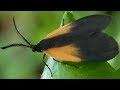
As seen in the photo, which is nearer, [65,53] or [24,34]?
[65,53]

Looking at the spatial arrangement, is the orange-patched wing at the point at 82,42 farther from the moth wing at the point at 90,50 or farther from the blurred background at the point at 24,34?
the blurred background at the point at 24,34

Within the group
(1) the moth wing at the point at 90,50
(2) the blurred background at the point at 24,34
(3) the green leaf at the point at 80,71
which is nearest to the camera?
(3) the green leaf at the point at 80,71

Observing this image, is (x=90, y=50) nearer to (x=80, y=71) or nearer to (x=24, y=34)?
(x=80, y=71)

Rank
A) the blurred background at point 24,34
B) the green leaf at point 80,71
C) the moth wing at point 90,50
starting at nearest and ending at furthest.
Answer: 1. the green leaf at point 80,71
2. the moth wing at point 90,50
3. the blurred background at point 24,34

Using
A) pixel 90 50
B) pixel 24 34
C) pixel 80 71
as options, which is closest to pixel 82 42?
pixel 90 50

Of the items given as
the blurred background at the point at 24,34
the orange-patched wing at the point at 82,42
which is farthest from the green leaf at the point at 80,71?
the blurred background at the point at 24,34

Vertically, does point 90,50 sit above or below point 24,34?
above

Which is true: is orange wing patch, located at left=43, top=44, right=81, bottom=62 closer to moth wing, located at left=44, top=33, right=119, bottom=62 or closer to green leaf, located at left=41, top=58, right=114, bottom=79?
moth wing, located at left=44, top=33, right=119, bottom=62

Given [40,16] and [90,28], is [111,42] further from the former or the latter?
[40,16]
